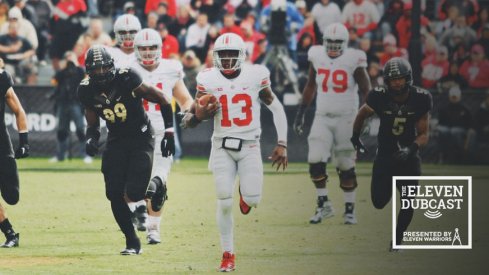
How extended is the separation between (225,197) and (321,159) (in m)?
4.16

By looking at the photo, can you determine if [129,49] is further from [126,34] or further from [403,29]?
[403,29]

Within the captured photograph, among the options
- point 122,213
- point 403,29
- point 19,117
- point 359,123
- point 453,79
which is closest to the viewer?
point 122,213

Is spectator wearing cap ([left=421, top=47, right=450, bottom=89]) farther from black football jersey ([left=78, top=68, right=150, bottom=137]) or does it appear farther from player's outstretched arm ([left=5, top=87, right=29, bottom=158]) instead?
black football jersey ([left=78, top=68, right=150, bottom=137])

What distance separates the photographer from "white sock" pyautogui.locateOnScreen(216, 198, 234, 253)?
1030 centimetres

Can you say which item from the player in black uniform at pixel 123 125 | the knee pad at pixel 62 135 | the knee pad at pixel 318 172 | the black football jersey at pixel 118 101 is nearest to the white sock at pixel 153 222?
the player in black uniform at pixel 123 125

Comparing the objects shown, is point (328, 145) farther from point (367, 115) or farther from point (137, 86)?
point (137, 86)

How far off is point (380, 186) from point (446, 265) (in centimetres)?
119

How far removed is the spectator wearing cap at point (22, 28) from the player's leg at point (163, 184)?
1166 cm

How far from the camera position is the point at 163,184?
12461 mm

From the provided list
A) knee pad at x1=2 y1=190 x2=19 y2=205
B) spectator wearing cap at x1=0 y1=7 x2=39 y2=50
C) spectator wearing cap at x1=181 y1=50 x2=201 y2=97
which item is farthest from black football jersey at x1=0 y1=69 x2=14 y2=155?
spectator wearing cap at x1=0 y1=7 x2=39 y2=50

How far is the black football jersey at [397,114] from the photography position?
38.1 feet

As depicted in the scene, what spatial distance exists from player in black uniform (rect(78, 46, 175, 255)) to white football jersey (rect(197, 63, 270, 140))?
3.01 ft

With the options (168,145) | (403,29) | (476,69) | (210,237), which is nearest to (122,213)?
(168,145)

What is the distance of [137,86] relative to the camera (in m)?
11.3
